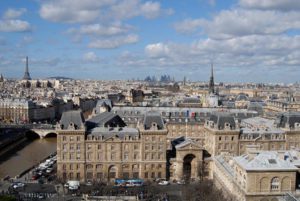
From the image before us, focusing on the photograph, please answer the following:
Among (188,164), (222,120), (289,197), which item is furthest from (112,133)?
(289,197)

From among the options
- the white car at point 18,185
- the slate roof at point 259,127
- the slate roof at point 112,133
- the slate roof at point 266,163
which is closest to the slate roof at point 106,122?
the slate roof at point 112,133

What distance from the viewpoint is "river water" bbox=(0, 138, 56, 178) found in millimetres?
85250

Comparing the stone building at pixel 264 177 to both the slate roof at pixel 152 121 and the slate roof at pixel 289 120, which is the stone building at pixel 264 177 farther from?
the slate roof at pixel 289 120

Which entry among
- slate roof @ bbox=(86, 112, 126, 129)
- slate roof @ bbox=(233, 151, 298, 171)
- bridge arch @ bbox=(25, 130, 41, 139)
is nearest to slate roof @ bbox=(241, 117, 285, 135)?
slate roof @ bbox=(233, 151, 298, 171)

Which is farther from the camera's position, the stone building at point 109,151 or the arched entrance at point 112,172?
the arched entrance at point 112,172

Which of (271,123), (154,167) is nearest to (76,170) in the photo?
(154,167)

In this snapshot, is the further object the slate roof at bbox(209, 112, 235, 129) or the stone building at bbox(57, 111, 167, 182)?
the slate roof at bbox(209, 112, 235, 129)

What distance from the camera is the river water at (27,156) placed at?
85.2m

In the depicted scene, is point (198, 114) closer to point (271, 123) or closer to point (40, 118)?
point (271, 123)

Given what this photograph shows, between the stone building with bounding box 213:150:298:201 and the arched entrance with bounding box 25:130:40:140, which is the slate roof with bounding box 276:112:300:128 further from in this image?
the arched entrance with bounding box 25:130:40:140

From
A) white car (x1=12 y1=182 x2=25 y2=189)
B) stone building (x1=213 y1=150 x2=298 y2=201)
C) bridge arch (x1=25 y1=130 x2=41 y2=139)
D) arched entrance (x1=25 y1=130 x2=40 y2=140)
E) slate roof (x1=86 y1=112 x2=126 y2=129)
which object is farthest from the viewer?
bridge arch (x1=25 y1=130 x2=41 y2=139)

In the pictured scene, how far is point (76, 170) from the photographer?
72188 mm

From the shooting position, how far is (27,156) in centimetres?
10062

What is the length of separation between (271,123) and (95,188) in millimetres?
41600
